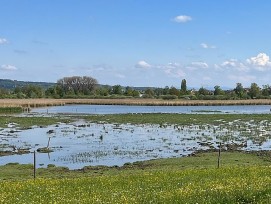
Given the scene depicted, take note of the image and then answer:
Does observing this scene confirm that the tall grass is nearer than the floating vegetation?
Yes

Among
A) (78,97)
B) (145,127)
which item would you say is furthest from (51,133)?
(78,97)

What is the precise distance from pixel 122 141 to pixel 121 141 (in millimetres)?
125

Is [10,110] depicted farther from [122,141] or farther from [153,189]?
[153,189]

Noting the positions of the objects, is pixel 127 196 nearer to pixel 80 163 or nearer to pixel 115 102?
pixel 80 163

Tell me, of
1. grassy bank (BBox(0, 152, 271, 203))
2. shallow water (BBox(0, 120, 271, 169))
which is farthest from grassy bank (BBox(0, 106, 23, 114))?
grassy bank (BBox(0, 152, 271, 203))

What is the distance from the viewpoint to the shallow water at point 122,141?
41125 mm

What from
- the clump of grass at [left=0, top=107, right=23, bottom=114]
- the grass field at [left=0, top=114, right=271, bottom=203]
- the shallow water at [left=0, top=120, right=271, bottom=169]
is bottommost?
the shallow water at [left=0, top=120, right=271, bottom=169]

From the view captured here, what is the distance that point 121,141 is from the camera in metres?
54.2

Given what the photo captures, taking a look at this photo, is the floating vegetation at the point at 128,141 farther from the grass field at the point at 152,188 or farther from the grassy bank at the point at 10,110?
the grassy bank at the point at 10,110

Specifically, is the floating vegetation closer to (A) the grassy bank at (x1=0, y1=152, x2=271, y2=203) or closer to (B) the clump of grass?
(A) the grassy bank at (x1=0, y1=152, x2=271, y2=203)

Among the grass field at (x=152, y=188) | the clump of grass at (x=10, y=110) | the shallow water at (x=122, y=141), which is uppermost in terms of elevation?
the grass field at (x=152, y=188)

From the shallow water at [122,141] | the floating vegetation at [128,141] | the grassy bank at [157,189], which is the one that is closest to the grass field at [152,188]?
the grassy bank at [157,189]

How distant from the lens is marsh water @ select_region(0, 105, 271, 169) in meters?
41.1

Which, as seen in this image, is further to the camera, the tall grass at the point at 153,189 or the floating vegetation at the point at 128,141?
the floating vegetation at the point at 128,141
